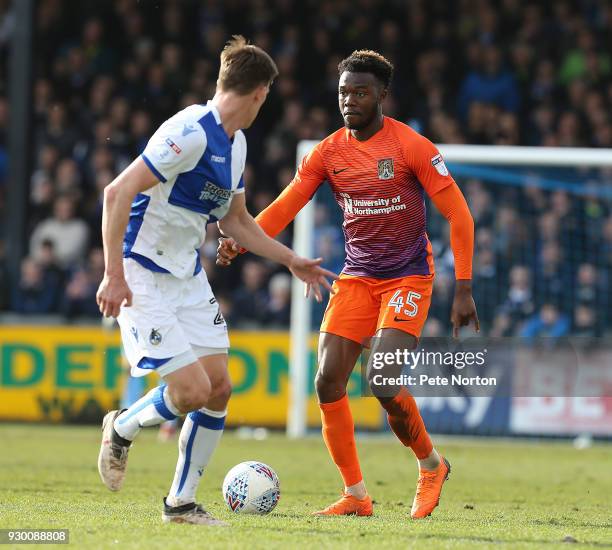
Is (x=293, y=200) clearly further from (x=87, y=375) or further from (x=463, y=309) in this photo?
(x=87, y=375)

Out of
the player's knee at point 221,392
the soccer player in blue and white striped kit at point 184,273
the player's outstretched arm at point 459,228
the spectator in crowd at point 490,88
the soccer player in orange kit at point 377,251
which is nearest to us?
the soccer player in blue and white striped kit at point 184,273

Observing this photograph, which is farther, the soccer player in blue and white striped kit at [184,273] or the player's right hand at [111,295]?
the soccer player in blue and white striped kit at [184,273]

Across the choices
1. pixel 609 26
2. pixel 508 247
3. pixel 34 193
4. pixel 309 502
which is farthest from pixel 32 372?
pixel 609 26

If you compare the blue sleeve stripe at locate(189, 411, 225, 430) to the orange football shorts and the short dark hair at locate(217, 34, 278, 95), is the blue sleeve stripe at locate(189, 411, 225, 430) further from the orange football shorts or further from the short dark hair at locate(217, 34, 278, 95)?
the short dark hair at locate(217, 34, 278, 95)

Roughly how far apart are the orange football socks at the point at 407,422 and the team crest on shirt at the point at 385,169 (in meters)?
1.21

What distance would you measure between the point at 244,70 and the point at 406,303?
68.3 inches

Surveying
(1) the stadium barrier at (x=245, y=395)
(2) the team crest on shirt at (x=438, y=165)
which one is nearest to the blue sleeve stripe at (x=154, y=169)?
(2) the team crest on shirt at (x=438, y=165)

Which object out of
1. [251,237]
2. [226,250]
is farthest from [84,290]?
[251,237]

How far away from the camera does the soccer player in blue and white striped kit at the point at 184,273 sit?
20.1 feet

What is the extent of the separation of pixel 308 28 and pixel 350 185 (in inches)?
463

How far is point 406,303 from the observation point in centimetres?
722

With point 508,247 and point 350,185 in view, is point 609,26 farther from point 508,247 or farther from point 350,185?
point 350,185

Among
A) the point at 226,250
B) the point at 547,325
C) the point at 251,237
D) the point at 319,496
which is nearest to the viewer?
the point at 251,237

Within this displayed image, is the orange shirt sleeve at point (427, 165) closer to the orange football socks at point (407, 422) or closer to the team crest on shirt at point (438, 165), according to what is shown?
the team crest on shirt at point (438, 165)
